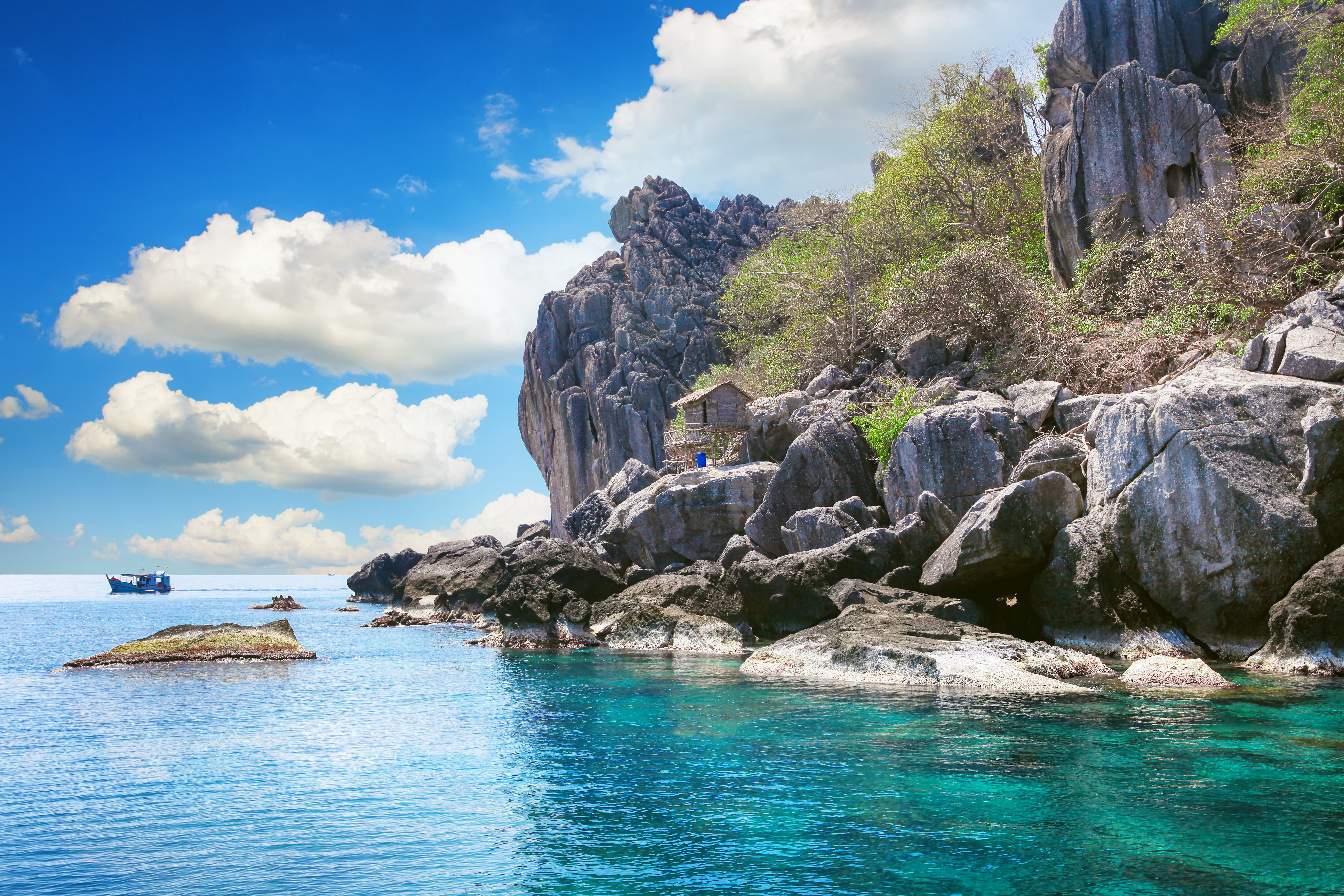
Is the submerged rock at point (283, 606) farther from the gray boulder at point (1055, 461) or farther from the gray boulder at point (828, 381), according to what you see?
the gray boulder at point (1055, 461)

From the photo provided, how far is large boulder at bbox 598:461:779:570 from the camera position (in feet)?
115

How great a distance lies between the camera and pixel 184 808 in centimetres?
1127

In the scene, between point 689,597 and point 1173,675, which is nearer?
point 1173,675

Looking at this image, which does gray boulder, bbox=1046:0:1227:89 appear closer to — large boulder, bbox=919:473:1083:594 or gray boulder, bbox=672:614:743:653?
large boulder, bbox=919:473:1083:594

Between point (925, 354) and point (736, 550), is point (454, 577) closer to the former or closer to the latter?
point (736, 550)

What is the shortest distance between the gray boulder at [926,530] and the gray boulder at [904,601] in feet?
5.92

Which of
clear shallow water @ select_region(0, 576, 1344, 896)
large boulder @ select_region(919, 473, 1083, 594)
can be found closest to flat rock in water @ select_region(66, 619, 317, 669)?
clear shallow water @ select_region(0, 576, 1344, 896)

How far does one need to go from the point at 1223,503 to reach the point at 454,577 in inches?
1868

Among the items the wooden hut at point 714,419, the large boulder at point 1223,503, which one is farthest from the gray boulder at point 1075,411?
the wooden hut at point 714,419

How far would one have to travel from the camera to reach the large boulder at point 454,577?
51125 mm

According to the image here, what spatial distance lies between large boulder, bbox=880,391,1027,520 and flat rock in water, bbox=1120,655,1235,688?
8.63 m

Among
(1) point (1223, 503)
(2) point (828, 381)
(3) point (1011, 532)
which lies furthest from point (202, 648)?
(1) point (1223, 503)

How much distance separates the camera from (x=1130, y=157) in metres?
32.2

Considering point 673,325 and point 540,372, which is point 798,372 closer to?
point 673,325
